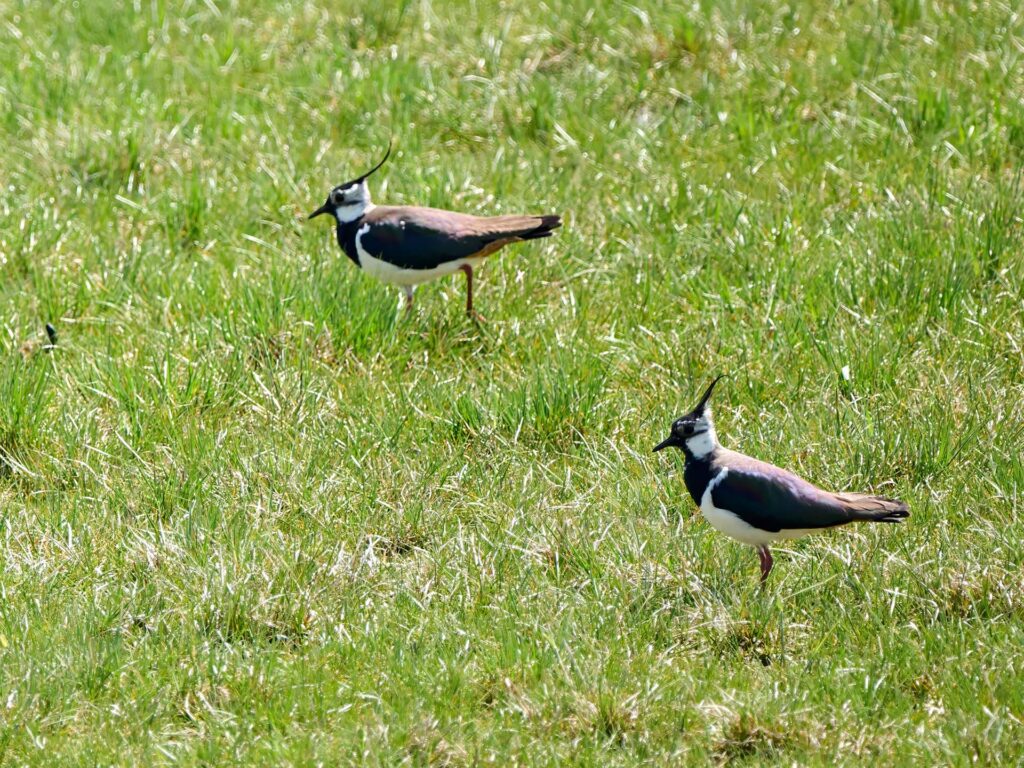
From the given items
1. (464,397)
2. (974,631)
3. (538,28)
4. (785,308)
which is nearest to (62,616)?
(464,397)

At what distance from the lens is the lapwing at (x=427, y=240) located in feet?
20.2

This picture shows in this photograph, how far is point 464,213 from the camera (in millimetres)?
6969

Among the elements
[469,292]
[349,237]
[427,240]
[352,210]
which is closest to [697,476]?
[469,292]

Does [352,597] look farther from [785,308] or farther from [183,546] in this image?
[785,308]

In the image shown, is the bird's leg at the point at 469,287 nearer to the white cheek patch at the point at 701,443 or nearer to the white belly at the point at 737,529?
the white cheek patch at the point at 701,443

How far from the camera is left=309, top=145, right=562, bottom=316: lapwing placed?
617cm

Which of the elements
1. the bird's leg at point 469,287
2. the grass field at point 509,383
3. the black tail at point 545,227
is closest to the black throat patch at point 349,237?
the grass field at point 509,383

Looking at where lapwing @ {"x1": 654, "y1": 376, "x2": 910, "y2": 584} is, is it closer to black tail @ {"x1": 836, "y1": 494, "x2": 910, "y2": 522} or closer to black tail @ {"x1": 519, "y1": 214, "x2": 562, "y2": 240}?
black tail @ {"x1": 836, "y1": 494, "x2": 910, "y2": 522}

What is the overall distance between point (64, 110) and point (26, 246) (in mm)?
1426

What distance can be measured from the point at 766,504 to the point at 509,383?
1603mm

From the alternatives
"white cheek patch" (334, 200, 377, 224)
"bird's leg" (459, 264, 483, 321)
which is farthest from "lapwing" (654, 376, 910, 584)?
"white cheek patch" (334, 200, 377, 224)

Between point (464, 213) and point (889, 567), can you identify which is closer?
point (889, 567)

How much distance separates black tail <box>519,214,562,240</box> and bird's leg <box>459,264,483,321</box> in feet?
0.86

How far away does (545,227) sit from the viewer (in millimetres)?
6230
